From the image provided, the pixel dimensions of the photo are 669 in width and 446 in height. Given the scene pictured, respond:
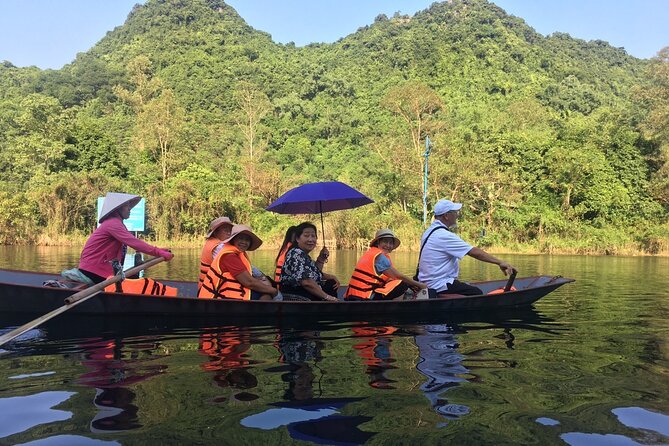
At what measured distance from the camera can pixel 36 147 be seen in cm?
2758

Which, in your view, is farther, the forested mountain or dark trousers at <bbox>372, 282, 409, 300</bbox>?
the forested mountain

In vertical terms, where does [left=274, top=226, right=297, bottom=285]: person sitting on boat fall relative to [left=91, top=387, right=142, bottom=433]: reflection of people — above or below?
above

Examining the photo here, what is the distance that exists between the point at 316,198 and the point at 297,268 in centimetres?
131

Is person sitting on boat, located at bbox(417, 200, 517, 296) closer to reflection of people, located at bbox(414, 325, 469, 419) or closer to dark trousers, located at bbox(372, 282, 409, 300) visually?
dark trousers, located at bbox(372, 282, 409, 300)

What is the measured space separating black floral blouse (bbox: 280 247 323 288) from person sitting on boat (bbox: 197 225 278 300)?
1.13ft

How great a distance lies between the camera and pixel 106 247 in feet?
18.8

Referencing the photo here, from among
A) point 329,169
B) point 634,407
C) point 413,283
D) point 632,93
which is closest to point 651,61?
point 632,93

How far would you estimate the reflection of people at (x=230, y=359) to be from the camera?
3.45 metres

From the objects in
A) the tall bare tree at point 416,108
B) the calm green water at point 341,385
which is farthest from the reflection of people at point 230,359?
the tall bare tree at point 416,108

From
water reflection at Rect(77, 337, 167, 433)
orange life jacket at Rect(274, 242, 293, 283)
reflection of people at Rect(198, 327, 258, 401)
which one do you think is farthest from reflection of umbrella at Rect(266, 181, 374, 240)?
water reflection at Rect(77, 337, 167, 433)

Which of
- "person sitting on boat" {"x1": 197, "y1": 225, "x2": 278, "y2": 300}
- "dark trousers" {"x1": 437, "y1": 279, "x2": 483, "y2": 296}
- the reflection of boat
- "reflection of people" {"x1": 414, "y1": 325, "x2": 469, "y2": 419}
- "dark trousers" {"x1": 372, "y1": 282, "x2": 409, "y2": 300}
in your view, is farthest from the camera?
"dark trousers" {"x1": 437, "y1": 279, "x2": 483, "y2": 296}

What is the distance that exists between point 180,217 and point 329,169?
11722 mm

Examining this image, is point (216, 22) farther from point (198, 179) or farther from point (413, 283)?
point (413, 283)

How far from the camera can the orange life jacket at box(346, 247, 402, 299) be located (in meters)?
6.06
